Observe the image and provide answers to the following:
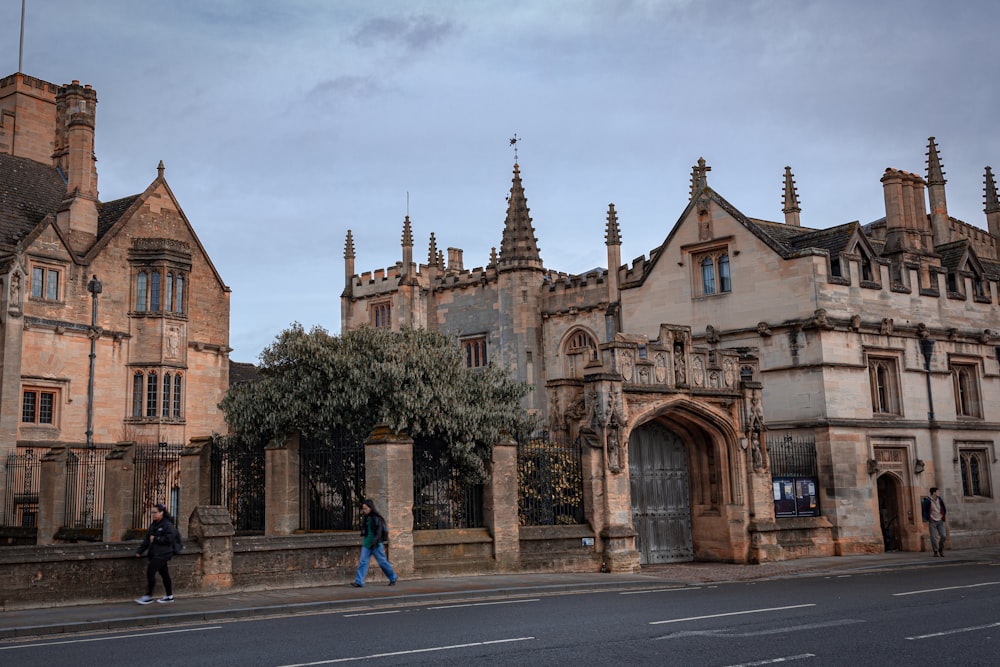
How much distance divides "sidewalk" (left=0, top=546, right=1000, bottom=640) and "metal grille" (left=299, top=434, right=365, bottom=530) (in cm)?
315

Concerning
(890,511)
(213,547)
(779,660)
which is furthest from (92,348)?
(779,660)

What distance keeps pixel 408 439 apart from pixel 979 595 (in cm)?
1007

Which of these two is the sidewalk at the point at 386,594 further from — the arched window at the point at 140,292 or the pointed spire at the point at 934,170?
the arched window at the point at 140,292

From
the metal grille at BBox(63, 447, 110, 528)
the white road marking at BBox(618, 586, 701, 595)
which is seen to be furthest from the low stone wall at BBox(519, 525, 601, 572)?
the metal grille at BBox(63, 447, 110, 528)

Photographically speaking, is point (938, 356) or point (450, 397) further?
point (938, 356)

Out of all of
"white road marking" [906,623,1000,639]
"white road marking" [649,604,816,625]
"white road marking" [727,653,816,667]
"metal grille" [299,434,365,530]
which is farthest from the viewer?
"metal grille" [299,434,365,530]

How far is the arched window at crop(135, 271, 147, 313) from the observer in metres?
35.5

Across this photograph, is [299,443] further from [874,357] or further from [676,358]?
[874,357]

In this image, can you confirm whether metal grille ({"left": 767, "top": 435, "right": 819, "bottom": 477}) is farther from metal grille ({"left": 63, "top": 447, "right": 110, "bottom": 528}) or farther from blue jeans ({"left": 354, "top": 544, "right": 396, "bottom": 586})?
metal grille ({"left": 63, "top": 447, "right": 110, "bottom": 528})

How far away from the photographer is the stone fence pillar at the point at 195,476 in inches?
854

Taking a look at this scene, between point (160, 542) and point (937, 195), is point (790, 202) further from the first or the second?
point (160, 542)

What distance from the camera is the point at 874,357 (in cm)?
2895

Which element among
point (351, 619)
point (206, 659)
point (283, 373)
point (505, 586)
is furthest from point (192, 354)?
point (206, 659)

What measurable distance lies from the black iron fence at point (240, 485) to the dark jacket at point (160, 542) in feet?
20.6
